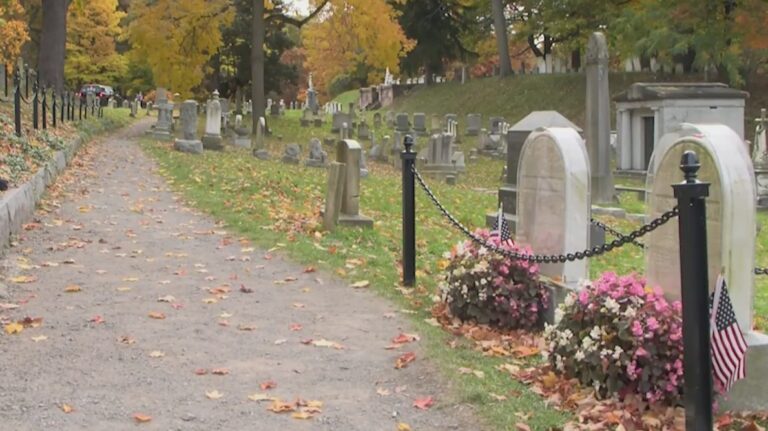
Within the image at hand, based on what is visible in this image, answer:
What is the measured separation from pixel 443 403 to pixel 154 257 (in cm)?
518

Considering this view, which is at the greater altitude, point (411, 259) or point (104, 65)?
point (104, 65)

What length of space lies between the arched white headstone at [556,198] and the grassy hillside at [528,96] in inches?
1137

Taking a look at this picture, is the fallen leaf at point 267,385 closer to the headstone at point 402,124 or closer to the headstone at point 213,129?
the headstone at point 213,129

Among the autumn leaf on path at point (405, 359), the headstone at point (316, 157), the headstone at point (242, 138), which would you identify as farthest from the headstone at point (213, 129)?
the autumn leaf on path at point (405, 359)

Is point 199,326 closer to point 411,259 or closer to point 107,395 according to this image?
point 107,395

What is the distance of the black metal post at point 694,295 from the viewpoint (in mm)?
4145

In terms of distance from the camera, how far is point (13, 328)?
6.21 metres

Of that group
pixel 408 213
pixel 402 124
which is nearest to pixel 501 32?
pixel 402 124

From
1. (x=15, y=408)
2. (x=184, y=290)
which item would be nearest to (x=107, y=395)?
(x=15, y=408)

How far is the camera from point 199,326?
6.61 metres

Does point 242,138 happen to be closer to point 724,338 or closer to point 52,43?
point 52,43

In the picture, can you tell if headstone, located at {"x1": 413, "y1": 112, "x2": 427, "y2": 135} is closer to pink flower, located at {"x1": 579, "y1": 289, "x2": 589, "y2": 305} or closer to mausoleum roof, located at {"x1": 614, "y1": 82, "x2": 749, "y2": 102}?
mausoleum roof, located at {"x1": 614, "y1": 82, "x2": 749, "y2": 102}

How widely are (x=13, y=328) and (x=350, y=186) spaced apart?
Result: 5816 mm

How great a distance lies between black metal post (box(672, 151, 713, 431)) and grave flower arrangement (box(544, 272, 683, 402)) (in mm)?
312
